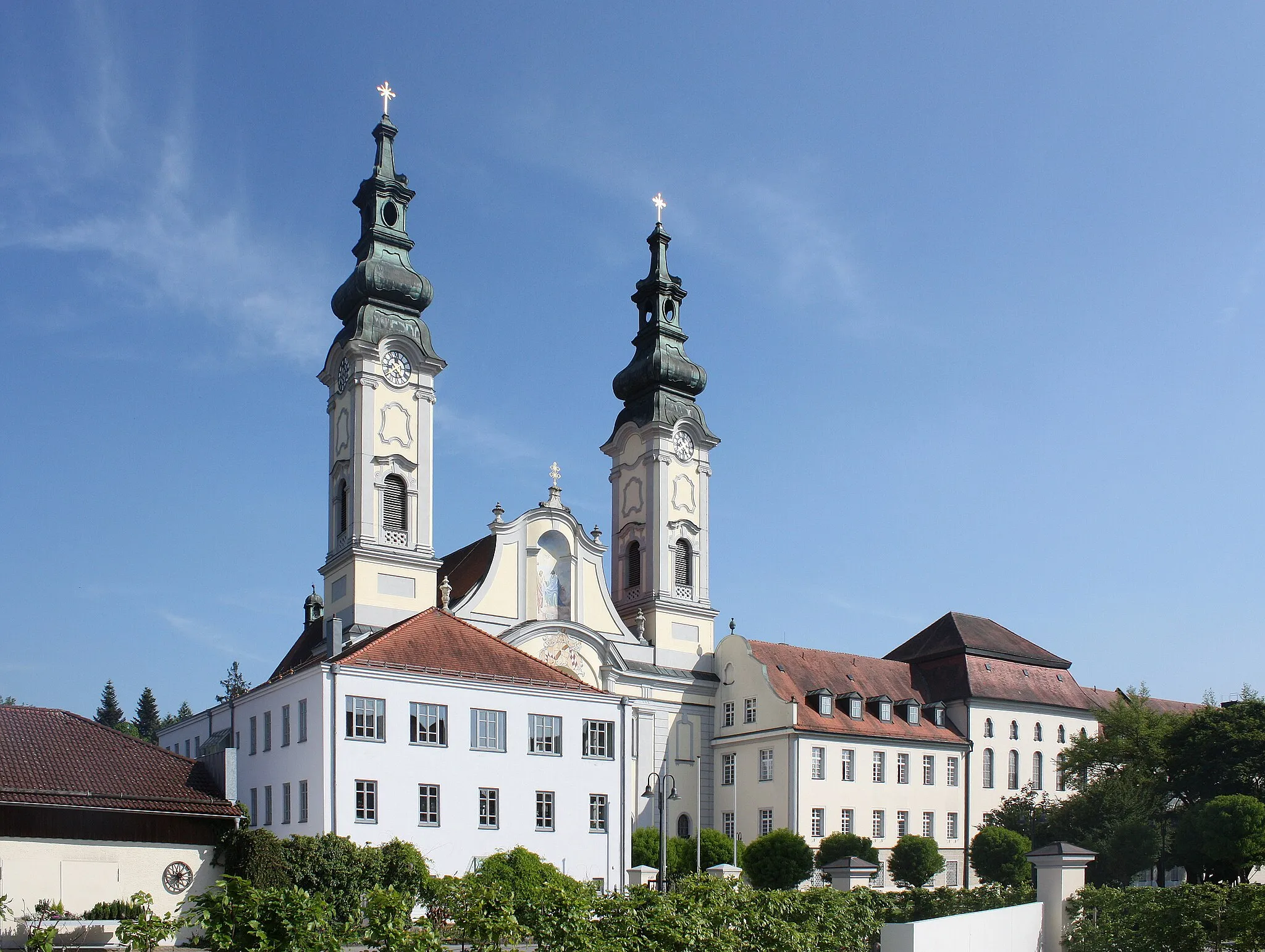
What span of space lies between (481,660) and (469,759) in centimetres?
304

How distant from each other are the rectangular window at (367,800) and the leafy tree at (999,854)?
24.4m

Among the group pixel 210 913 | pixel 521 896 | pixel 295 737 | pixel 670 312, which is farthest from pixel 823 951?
pixel 670 312

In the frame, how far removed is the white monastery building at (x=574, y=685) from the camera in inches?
1439

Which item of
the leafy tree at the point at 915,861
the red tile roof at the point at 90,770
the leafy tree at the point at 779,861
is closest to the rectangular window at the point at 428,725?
the red tile roof at the point at 90,770

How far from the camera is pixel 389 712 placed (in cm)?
3603

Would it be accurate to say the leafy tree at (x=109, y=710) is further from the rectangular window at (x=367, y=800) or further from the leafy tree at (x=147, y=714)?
the rectangular window at (x=367, y=800)

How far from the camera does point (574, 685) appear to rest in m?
39.8

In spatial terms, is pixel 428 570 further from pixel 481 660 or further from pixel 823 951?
pixel 823 951

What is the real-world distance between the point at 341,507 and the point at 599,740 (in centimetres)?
1777

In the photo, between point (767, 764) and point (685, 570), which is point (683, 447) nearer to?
point (685, 570)

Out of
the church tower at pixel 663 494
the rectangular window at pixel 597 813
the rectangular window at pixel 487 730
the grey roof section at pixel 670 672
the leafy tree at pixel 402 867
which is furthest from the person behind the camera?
the church tower at pixel 663 494

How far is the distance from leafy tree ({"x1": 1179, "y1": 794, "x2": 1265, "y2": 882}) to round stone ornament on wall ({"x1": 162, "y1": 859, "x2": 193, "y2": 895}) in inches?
1301

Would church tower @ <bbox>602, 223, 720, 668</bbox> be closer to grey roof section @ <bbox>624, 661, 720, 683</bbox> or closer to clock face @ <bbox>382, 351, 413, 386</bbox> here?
grey roof section @ <bbox>624, 661, 720, 683</bbox>

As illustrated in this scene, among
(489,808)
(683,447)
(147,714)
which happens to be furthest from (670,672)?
(147,714)
